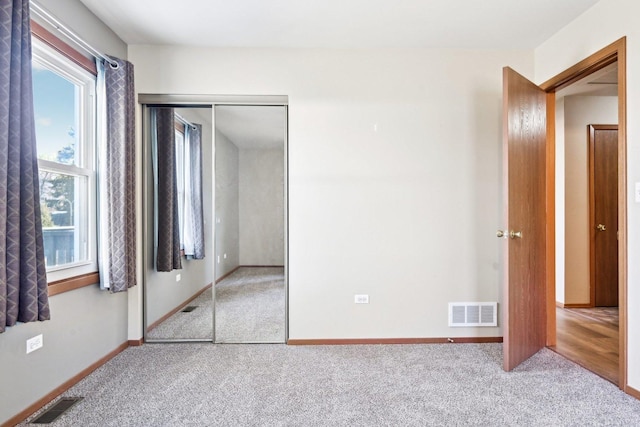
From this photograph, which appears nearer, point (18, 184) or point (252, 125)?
point (18, 184)

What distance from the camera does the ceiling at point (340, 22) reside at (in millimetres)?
2389

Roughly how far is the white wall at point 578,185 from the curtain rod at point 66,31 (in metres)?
4.94

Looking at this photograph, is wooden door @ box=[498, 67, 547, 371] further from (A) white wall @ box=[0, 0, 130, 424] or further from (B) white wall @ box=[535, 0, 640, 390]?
Result: (A) white wall @ box=[0, 0, 130, 424]

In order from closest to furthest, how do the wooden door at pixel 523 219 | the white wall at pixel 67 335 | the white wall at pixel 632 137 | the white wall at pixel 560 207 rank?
the white wall at pixel 67 335
the white wall at pixel 632 137
the wooden door at pixel 523 219
the white wall at pixel 560 207

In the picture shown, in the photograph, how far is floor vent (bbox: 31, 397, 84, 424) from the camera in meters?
1.90

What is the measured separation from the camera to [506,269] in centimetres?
248

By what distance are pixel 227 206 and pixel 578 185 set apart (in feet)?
13.7

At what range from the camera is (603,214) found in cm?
423

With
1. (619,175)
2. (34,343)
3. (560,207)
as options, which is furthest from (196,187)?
(560,207)

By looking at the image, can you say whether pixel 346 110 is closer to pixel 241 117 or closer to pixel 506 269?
pixel 241 117

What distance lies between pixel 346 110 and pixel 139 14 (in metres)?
1.72

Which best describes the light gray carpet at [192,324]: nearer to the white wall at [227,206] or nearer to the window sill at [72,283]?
the white wall at [227,206]

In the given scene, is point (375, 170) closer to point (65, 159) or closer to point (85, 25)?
point (65, 159)

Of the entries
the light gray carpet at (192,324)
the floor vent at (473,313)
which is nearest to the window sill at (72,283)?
the light gray carpet at (192,324)
